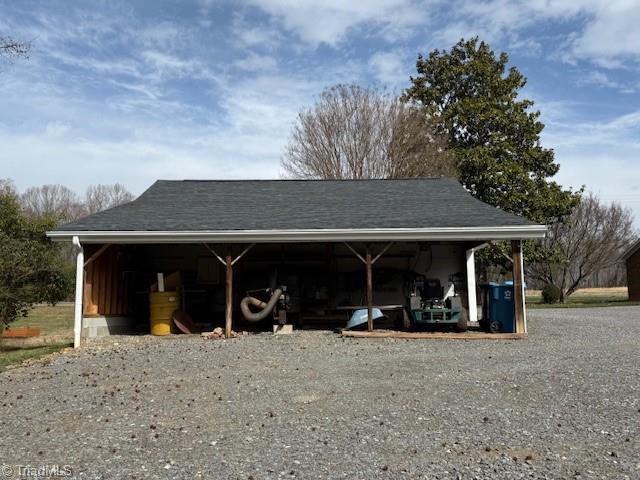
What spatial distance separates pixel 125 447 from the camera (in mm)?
4992

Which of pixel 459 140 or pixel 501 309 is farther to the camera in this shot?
pixel 459 140

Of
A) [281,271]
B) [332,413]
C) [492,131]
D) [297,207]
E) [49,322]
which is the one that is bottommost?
[332,413]

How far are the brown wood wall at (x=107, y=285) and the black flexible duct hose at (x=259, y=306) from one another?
135 inches

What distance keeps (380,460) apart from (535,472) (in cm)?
111

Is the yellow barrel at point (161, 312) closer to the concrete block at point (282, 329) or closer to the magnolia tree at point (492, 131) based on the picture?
the concrete block at point (282, 329)

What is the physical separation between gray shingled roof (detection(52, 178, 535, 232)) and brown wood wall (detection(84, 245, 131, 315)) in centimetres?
125

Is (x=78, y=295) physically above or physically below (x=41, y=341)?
above

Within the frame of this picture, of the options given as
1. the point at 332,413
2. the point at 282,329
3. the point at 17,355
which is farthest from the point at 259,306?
the point at 332,413

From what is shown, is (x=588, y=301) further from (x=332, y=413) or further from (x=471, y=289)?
(x=332, y=413)

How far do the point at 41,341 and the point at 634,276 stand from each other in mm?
29300

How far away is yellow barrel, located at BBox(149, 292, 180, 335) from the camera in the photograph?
43.9 ft

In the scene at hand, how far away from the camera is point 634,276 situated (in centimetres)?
3188

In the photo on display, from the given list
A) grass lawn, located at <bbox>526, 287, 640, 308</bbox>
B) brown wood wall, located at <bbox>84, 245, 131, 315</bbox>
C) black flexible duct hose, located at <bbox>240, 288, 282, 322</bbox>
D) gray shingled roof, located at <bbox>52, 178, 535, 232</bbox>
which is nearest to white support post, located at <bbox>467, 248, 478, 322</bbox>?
gray shingled roof, located at <bbox>52, 178, 535, 232</bbox>

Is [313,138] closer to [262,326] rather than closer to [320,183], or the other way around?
[320,183]
